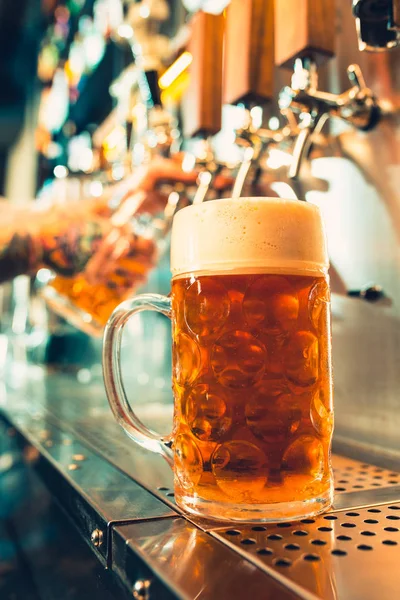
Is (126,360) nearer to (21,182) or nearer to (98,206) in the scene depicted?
(98,206)

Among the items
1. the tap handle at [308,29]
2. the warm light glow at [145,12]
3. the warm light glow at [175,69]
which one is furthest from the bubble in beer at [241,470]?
the warm light glow at [145,12]

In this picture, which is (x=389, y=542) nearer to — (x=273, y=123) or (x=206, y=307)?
(x=206, y=307)

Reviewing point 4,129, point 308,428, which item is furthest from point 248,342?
point 4,129

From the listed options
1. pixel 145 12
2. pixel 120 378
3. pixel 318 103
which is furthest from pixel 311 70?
pixel 145 12

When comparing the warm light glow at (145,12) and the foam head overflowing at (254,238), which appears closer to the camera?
the foam head overflowing at (254,238)

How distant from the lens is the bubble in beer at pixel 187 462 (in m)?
0.59

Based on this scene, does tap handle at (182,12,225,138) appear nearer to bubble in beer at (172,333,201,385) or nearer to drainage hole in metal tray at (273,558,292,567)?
bubble in beer at (172,333,201,385)

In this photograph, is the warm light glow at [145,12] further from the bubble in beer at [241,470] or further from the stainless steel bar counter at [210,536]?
the bubble in beer at [241,470]

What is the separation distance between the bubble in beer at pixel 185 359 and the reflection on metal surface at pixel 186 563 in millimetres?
140

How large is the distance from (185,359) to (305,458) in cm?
15

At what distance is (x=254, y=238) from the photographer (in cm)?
57

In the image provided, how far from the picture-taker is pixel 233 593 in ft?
1.39

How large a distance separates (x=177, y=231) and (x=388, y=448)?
0.48 metres

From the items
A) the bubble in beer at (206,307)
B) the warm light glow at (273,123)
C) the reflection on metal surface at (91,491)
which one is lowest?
the reflection on metal surface at (91,491)
